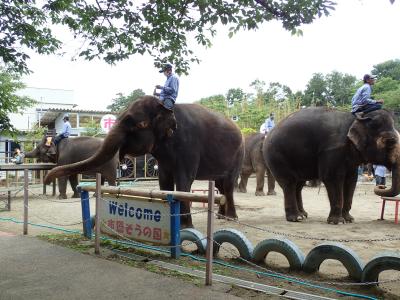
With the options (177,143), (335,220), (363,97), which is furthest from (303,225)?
(177,143)

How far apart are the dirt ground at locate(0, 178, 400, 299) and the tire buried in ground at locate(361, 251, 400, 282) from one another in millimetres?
157

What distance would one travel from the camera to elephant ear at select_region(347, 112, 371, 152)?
27.8 feet

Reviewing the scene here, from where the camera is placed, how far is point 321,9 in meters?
5.35

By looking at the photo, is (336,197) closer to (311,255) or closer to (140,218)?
(311,255)

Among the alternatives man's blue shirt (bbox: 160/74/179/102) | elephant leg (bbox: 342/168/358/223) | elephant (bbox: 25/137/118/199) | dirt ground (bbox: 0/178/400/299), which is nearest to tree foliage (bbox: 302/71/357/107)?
dirt ground (bbox: 0/178/400/299)

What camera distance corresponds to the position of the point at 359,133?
8516 millimetres

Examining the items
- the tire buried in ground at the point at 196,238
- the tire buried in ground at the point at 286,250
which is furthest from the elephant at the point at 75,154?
the tire buried in ground at the point at 286,250

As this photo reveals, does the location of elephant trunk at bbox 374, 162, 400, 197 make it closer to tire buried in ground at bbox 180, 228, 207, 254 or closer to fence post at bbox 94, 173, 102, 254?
tire buried in ground at bbox 180, 228, 207, 254

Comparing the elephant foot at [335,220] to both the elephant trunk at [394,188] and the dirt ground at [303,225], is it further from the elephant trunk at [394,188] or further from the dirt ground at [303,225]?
the elephant trunk at [394,188]

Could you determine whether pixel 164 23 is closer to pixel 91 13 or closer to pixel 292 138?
pixel 91 13

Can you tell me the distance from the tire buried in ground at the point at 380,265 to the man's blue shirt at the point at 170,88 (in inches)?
166

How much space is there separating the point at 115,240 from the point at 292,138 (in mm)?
4227

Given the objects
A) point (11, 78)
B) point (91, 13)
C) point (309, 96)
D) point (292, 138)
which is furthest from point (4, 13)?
point (309, 96)

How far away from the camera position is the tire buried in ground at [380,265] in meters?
4.57
